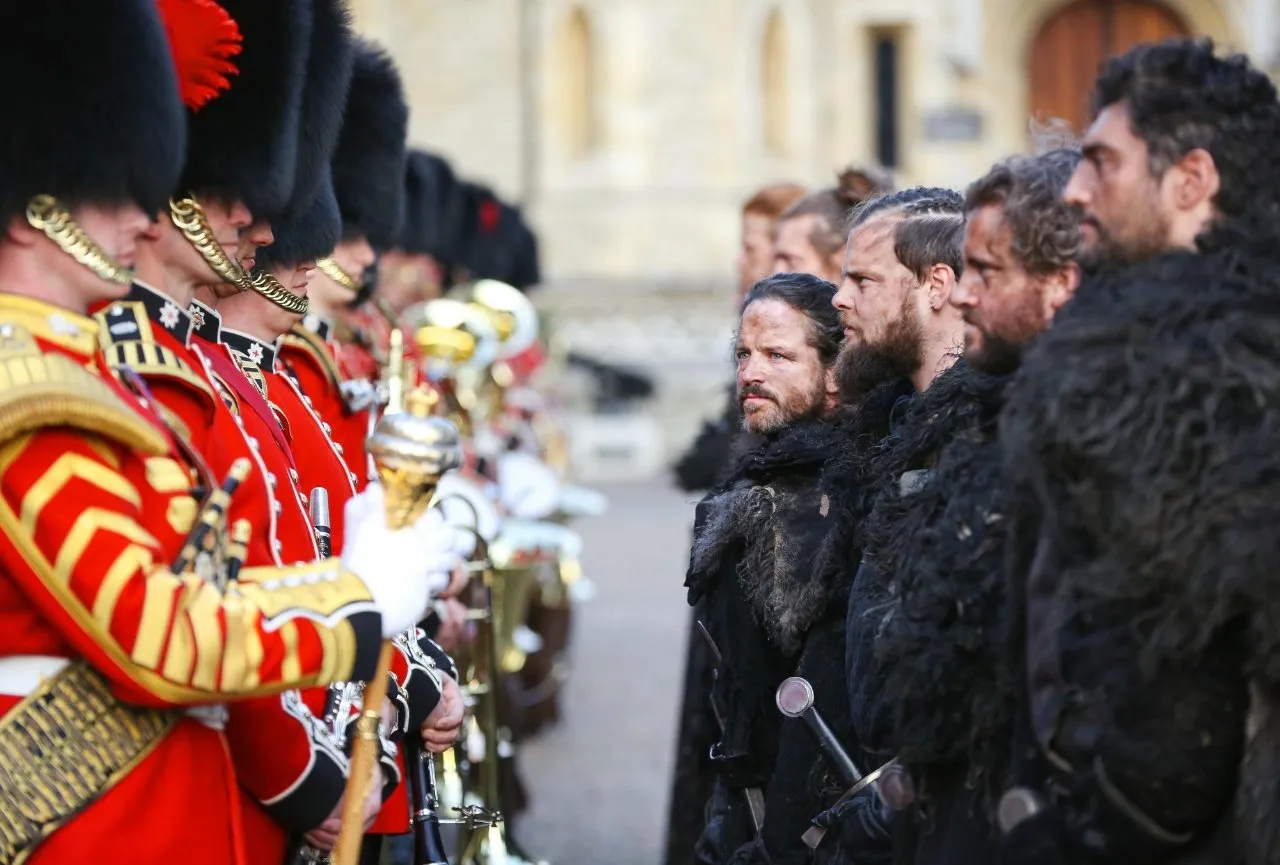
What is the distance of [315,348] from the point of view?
4.53m

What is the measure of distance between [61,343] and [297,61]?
38.9 inches

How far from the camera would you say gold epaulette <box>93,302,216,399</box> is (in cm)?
276

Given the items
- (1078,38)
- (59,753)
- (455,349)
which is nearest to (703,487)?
(455,349)

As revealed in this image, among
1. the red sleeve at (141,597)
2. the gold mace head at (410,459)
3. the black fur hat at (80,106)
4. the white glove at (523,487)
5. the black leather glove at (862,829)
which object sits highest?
the black fur hat at (80,106)

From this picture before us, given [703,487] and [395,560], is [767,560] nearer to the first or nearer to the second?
[395,560]

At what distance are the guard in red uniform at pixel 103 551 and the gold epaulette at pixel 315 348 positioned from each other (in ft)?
5.71

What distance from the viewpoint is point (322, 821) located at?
301cm

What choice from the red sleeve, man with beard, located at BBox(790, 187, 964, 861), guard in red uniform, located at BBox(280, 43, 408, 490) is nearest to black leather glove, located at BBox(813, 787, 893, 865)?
man with beard, located at BBox(790, 187, 964, 861)

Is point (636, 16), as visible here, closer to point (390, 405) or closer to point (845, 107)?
point (845, 107)

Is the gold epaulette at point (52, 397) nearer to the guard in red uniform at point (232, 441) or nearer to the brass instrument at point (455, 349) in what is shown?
the guard in red uniform at point (232, 441)

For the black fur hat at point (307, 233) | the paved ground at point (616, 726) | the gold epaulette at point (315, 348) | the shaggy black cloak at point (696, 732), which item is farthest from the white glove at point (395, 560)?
the paved ground at point (616, 726)

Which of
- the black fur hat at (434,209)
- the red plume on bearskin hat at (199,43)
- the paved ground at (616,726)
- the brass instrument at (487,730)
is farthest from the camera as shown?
the black fur hat at (434,209)

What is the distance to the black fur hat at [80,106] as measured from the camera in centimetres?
261

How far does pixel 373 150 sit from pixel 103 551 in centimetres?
309
